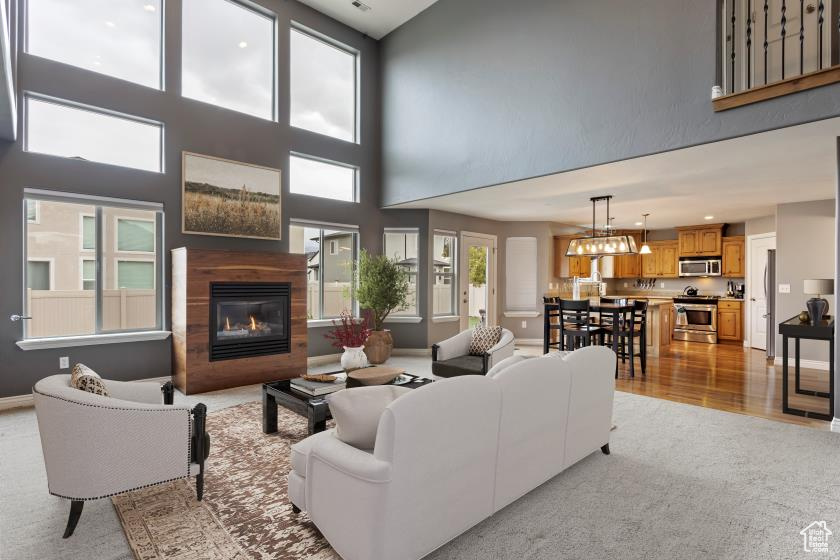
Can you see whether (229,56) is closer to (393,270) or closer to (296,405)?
(393,270)

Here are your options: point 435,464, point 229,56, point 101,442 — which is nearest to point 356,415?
point 435,464

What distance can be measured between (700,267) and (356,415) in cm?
968

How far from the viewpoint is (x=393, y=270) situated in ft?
21.5

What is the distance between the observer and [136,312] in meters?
5.02

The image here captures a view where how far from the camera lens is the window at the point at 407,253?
7.41 meters

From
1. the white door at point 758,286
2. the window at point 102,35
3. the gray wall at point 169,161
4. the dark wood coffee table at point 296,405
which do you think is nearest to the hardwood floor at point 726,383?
the white door at point 758,286

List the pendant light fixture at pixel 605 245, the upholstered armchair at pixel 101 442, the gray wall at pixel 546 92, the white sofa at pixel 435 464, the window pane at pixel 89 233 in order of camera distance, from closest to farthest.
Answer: the white sofa at pixel 435 464
the upholstered armchair at pixel 101 442
the gray wall at pixel 546 92
the window pane at pixel 89 233
the pendant light fixture at pixel 605 245

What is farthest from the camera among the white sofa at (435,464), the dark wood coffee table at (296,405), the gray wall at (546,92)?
the gray wall at (546,92)

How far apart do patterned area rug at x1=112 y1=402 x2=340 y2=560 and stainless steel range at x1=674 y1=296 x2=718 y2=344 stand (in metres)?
9.09

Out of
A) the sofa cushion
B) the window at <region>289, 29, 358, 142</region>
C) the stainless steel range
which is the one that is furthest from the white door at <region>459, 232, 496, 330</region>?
the stainless steel range

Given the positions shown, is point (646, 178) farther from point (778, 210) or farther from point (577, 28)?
point (778, 210)

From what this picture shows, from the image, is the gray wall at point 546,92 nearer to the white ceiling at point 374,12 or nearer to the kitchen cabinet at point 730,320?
the white ceiling at point 374,12

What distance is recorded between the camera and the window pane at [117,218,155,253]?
490 centimetres

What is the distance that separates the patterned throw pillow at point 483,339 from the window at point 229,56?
426 centimetres
